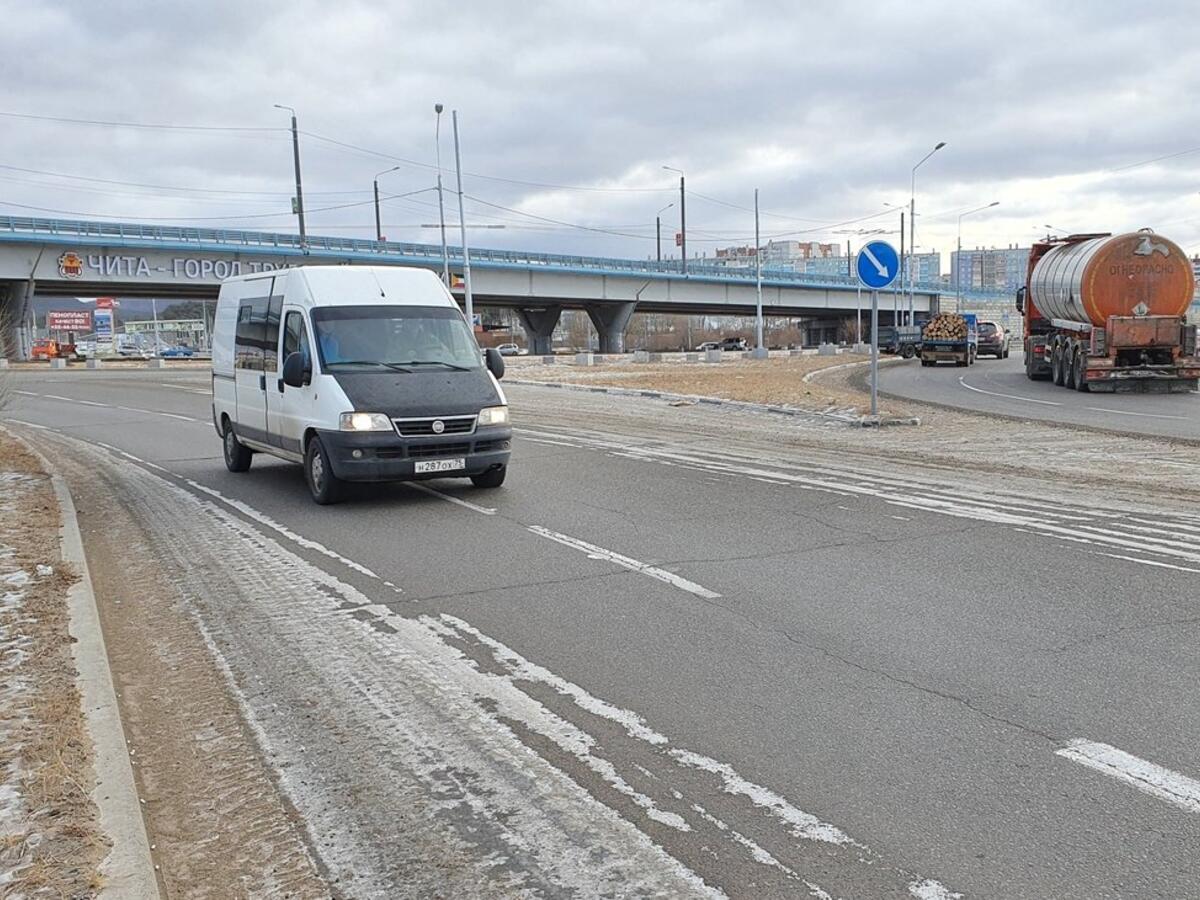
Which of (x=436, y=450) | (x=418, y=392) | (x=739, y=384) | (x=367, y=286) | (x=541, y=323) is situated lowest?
(x=739, y=384)

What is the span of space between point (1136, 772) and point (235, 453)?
11.7 meters

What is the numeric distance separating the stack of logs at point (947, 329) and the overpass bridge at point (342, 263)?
2925cm

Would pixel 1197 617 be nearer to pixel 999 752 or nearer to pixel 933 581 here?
pixel 933 581

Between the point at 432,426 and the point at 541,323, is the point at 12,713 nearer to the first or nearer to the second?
the point at 432,426

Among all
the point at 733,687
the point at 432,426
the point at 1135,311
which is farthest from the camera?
the point at 1135,311

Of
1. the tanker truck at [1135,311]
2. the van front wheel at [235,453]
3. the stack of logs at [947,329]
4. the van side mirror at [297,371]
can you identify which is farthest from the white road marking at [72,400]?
the stack of logs at [947,329]

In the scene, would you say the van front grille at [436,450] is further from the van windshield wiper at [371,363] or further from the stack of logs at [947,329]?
the stack of logs at [947,329]

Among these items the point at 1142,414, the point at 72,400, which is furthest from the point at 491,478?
the point at 72,400

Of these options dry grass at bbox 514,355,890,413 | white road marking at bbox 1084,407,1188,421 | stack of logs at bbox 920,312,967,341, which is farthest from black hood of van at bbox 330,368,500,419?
stack of logs at bbox 920,312,967,341

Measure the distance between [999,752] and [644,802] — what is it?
152 centimetres

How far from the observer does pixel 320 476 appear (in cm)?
1061

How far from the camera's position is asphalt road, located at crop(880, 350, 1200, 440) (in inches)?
715

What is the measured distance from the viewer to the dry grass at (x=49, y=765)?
3.34 meters

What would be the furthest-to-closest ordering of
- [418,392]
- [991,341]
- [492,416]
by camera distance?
1. [991,341]
2. [492,416]
3. [418,392]
